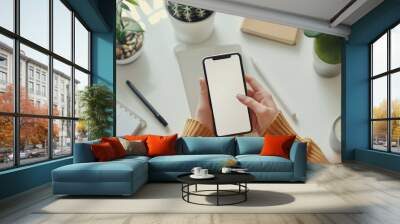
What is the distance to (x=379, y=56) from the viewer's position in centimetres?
815

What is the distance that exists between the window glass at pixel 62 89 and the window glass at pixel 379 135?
622cm

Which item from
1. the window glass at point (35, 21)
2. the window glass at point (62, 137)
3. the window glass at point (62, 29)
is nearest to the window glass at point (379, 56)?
the window glass at point (62, 29)

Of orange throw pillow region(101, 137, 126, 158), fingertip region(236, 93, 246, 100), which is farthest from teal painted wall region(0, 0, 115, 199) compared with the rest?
fingertip region(236, 93, 246, 100)

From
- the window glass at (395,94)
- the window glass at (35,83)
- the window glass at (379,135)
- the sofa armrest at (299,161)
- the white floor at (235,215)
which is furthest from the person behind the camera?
the window glass at (379,135)

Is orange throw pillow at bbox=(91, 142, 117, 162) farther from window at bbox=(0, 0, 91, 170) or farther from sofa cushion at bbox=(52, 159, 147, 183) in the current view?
window at bbox=(0, 0, 91, 170)

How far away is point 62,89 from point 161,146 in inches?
77.7

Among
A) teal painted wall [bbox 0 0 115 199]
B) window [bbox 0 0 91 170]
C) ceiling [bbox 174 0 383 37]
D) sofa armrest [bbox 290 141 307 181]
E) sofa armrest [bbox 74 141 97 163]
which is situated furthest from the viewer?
ceiling [bbox 174 0 383 37]

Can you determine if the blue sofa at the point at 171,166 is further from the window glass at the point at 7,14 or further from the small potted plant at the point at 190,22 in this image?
the small potted plant at the point at 190,22

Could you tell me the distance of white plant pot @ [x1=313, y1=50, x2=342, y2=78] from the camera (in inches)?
326

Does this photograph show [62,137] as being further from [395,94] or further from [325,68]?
[395,94]

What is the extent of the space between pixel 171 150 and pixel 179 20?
123 inches

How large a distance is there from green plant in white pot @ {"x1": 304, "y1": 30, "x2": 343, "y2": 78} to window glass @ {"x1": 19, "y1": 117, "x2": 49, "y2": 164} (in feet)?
18.3

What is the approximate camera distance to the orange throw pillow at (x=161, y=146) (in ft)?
21.4

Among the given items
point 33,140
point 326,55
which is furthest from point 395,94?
point 33,140
